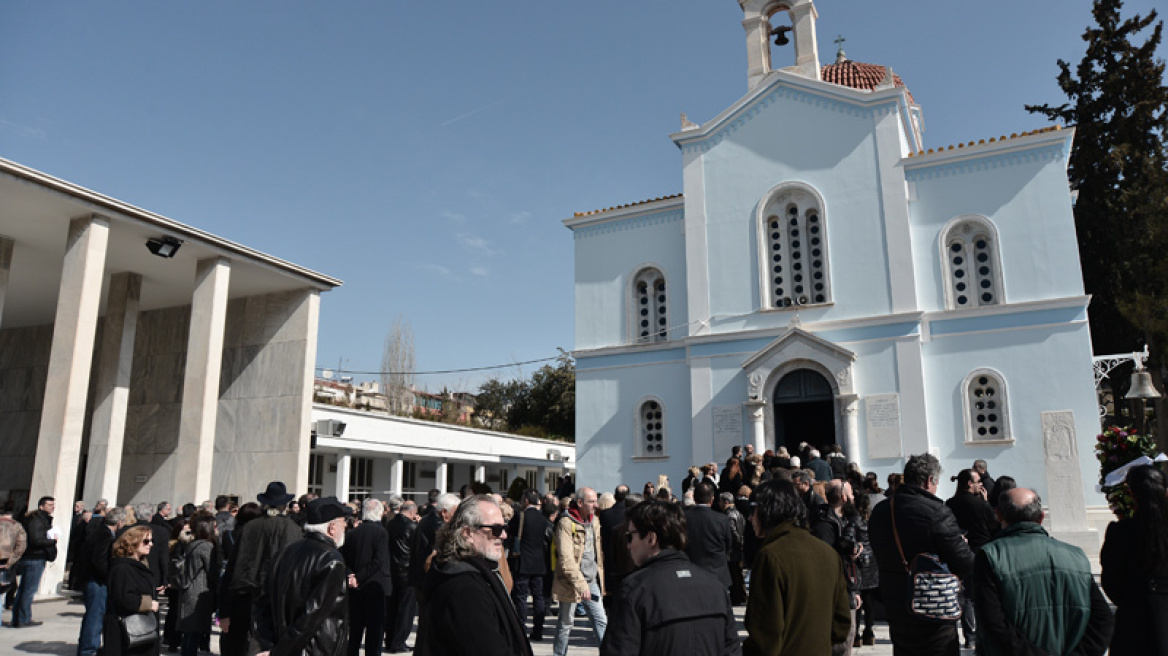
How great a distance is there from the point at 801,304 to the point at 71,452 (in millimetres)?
16024

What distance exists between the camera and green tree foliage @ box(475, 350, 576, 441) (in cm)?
4425

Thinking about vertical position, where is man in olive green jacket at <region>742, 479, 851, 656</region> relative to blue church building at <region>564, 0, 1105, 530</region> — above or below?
below

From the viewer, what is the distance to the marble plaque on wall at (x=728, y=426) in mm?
19500

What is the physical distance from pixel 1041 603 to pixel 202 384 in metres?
16.0

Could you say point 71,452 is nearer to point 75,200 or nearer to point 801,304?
point 75,200

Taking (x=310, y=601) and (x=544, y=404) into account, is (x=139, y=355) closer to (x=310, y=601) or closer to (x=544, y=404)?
(x=310, y=601)

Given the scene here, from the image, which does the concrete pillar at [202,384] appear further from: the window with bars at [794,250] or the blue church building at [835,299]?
the window with bars at [794,250]

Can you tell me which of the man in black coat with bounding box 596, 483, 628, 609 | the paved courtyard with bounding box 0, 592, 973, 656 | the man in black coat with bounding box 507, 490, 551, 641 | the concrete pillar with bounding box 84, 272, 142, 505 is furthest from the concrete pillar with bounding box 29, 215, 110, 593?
the man in black coat with bounding box 596, 483, 628, 609

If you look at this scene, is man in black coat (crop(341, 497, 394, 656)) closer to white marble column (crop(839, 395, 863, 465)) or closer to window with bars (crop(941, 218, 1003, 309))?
white marble column (crop(839, 395, 863, 465))

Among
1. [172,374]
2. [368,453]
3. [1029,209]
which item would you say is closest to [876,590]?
[1029,209]

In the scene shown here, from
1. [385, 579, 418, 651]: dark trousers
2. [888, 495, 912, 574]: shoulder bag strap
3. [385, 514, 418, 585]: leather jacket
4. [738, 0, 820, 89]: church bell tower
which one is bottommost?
[385, 579, 418, 651]: dark trousers

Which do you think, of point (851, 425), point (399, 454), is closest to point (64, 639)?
point (851, 425)

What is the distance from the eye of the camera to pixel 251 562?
7.15 metres

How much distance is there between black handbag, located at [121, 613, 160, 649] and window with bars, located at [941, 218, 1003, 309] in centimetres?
1756
